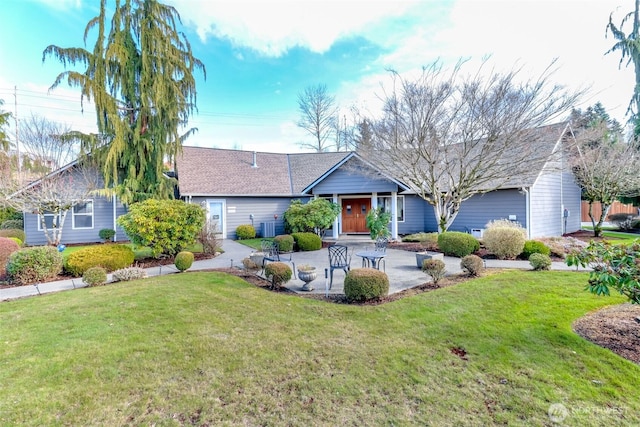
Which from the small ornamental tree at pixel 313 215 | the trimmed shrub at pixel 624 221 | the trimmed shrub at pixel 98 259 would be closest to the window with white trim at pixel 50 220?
the trimmed shrub at pixel 98 259

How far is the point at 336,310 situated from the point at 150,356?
10.2 feet

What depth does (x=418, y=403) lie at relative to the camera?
2957 mm

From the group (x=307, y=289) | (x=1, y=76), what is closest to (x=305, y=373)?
(x=307, y=289)

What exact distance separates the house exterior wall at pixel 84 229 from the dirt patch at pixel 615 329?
1828 cm

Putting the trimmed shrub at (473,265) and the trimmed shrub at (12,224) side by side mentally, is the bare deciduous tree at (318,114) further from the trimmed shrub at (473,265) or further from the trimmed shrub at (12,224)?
the trimmed shrub at (473,265)

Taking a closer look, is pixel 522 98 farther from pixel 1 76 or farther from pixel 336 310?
pixel 1 76

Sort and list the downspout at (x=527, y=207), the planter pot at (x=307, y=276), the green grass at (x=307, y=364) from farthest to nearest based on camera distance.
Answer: the downspout at (x=527, y=207)
the planter pot at (x=307, y=276)
the green grass at (x=307, y=364)

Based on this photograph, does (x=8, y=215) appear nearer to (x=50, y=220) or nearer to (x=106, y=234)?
(x=50, y=220)

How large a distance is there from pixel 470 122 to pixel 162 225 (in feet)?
40.9

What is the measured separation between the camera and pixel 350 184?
53.1ft

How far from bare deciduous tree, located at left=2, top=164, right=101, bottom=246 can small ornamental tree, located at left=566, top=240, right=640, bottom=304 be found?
59.1 ft

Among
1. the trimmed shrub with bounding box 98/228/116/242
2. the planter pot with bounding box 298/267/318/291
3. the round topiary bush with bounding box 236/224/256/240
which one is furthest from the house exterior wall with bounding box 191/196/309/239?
the planter pot with bounding box 298/267/318/291

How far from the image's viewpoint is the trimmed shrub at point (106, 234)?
15281mm

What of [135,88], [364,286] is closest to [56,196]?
[135,88]
